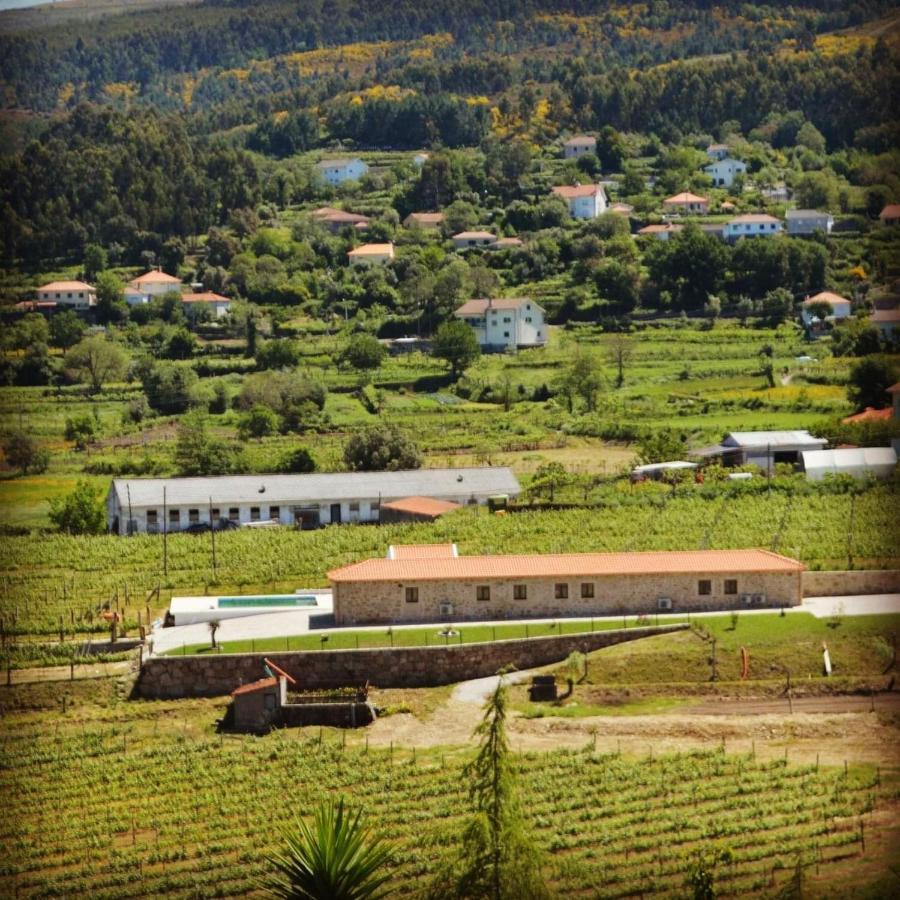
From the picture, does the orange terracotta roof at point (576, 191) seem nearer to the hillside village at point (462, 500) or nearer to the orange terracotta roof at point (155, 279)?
the hillside village at point (462, 500)

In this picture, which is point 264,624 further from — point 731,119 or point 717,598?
point 731,119

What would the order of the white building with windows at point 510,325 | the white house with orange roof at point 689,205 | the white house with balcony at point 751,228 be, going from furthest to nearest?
the white house with orange roof at point 689,205 < the white house with balcony at point 751,228 < the white building with windows at point 510,325

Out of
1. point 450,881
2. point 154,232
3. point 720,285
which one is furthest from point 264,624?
point 154,232

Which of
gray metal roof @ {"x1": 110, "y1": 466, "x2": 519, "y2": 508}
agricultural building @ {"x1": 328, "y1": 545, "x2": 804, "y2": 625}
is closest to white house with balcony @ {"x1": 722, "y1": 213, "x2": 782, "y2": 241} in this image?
gray metal roof @ {"x1": 110, "y1": 466, "x2": 519, "y2": 508}

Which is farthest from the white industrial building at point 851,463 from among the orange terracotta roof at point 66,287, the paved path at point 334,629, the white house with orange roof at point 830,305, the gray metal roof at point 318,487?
the orange terracotta roof at point 66,287

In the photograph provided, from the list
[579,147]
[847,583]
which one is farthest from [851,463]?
[579,147]

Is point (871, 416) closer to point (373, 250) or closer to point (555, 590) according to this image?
point (555, 590)
